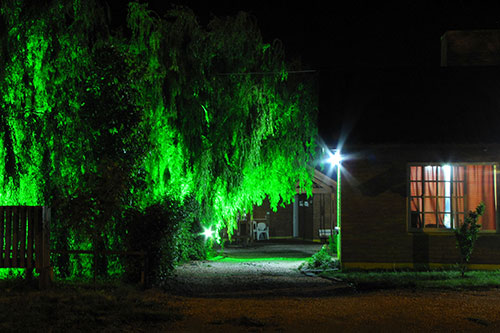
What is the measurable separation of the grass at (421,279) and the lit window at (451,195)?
135 centimetres

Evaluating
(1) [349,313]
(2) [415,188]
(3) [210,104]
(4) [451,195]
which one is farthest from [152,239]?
(4) [451,195]

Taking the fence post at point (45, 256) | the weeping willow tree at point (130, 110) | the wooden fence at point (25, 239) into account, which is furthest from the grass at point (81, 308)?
the weeping willow tree at point (130, 110)

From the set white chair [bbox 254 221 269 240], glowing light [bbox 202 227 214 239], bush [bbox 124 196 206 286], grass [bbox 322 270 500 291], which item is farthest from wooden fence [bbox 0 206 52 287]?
white chair [bbox 254 221 269 240]

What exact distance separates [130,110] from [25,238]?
3.55 meters

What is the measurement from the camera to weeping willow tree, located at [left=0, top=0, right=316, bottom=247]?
11133mm

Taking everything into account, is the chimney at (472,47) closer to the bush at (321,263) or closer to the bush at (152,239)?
the bush at (321,263)

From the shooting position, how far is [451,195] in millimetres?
13875

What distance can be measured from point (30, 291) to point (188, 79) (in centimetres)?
662

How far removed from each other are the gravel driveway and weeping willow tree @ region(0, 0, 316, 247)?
1.69 metres

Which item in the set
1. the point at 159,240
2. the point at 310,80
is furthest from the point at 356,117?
the point at 159,240

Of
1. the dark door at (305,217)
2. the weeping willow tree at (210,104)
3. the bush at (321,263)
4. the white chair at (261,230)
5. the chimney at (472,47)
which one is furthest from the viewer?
the dark door at (305,217)

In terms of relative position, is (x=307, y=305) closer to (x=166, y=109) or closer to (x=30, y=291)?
(x=30, y=291)

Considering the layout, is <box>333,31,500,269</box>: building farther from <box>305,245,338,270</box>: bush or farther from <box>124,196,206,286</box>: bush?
<box>124,196,206,286</box>: bush

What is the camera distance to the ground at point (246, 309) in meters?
7.50
